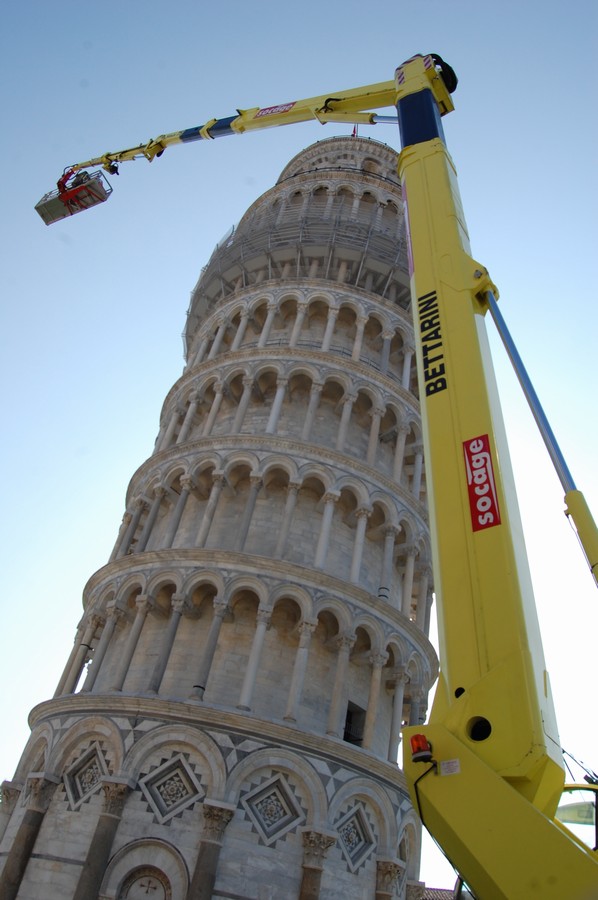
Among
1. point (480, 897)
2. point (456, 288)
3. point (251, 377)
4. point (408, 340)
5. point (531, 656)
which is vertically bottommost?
point (480, 897)

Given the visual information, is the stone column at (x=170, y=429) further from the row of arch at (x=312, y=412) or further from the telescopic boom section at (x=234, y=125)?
the telescopic boom section at (x=234, y=125)

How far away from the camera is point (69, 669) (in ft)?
65.7

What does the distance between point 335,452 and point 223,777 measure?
31.2ft

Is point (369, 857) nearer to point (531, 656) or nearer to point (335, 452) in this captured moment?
point (335, 452)

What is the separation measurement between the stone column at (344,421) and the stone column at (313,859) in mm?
10313

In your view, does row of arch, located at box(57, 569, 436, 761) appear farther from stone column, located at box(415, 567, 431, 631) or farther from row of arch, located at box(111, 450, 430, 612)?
stone column, located at box(415, 567, 431, 631)

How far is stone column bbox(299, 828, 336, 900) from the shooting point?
1491 cm

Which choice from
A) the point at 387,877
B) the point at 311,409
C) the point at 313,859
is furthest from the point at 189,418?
the point at 387,877

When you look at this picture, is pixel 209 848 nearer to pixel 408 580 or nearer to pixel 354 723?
pixel 354 723

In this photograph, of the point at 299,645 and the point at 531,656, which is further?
the point at 299,645

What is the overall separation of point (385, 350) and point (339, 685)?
41.0 ft

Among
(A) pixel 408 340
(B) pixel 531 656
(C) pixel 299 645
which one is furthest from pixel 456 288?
(A) pixel 408 340

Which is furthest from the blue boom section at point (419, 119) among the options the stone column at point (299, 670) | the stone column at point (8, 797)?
the stone column at point (8, 797)

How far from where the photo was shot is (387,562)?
68.1 ft
